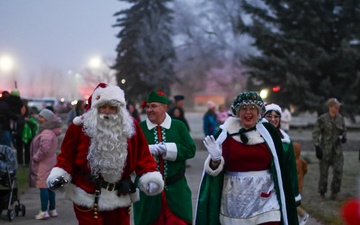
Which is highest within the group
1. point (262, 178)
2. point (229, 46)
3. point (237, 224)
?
point (229, 46)

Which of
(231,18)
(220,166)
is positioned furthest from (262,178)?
(231,18)

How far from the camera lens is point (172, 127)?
661 cm

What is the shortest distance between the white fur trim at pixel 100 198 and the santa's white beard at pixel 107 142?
13 centimetres

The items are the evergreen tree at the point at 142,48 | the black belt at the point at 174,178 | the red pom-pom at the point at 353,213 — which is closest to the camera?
the red pom-pom at the point at 353,213

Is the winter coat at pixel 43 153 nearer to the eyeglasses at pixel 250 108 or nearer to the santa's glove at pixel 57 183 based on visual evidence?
the santa's glove at pixel 57 183

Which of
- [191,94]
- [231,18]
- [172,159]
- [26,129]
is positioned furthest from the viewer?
[191,94]

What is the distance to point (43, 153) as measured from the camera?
9.22 meters

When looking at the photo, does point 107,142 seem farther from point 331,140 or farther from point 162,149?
point 331,140

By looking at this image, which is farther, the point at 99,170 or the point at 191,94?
the point at 191,94

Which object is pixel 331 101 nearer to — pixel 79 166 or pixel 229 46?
pixel 79 166

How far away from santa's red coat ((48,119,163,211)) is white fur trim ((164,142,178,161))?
834 millimetres

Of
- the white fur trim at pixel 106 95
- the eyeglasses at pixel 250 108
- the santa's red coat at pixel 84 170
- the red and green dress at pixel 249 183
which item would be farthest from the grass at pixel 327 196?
the white fur trim at pixel 106 95

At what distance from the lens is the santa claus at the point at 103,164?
17.1 ft

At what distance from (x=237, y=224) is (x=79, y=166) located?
5.05ft
